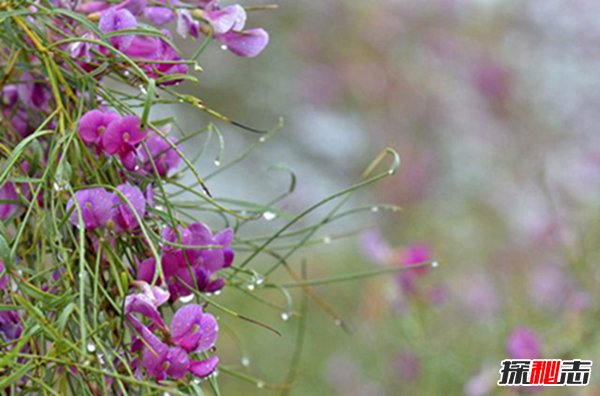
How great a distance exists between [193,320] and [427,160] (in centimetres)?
257

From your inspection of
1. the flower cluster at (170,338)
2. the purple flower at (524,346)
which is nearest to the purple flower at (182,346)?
the flower cluster at (170,338)

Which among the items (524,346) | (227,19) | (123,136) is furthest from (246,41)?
(524,346)

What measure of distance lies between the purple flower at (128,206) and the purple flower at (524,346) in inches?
26.1

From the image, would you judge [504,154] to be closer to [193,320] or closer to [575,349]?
[575,349]

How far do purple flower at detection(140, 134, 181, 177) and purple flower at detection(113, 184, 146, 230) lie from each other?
56mm

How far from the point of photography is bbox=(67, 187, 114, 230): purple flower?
56cm

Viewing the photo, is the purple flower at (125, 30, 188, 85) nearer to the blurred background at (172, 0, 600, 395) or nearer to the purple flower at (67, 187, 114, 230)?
the purple flower at (67, 187, 114, 230)

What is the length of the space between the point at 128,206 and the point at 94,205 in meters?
0.02

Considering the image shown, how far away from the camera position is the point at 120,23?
60cm

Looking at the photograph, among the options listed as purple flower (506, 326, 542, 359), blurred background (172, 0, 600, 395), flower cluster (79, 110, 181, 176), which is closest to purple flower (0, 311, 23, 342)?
flower cluster (79, 110, 181, 176)

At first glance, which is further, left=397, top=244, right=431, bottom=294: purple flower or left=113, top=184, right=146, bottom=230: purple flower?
left=397, top=244, right=431, bottom=294: purple flower

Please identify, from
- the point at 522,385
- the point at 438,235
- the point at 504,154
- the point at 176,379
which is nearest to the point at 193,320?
the point at 176,379

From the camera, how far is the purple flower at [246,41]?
673 mm

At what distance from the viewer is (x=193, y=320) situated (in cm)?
56
